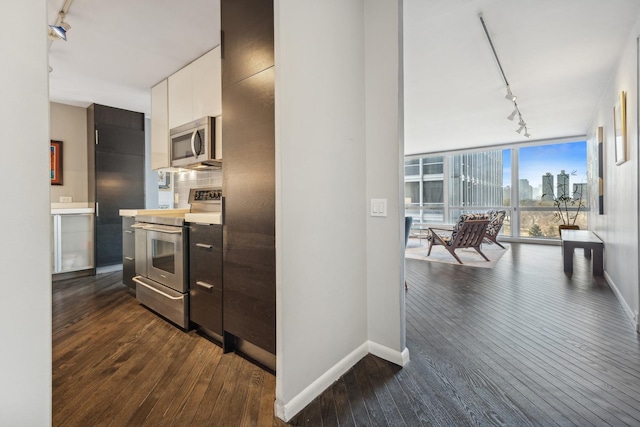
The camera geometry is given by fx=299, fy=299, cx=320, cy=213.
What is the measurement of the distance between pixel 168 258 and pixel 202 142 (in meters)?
1.14

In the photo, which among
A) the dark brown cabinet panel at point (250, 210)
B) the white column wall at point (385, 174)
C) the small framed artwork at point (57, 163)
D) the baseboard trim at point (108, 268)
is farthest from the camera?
the baseboard trim at point (108, 268)

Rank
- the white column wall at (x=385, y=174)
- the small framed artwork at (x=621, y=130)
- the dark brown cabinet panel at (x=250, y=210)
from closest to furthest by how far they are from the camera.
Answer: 1. the dark brown cabinet panel at (x=250, y=210)
2. the white column wall at (x=385, y=174)
3. the small framed artwork at (x=621, y=130)

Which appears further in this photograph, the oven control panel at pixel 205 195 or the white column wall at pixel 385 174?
the oven control panel at pixel 205 195

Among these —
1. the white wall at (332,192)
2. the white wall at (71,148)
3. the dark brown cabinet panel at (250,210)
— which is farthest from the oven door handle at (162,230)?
the white wall at (71,148)

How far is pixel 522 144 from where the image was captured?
7512 mm

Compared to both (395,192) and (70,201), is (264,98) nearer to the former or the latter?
(395,192)

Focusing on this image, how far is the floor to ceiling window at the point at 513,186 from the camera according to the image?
7.04m

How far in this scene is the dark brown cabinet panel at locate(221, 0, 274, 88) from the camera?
1.75 metres

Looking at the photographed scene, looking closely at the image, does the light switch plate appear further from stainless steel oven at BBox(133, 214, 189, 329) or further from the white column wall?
stainless steel oven at BBox(133, 214, 189, 329)

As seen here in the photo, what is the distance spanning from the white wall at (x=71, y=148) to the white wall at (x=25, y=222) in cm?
473

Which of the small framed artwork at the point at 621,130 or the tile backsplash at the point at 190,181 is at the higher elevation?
the small framed artwork at the point at 621,130

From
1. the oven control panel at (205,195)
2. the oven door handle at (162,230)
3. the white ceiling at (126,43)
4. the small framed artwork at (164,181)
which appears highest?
the white ceiling at (126,43)

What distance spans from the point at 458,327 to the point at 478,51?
2.79 meters

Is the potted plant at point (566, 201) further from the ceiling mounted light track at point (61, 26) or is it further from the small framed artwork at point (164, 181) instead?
the ceiling mounted light track at point (61, 26)
